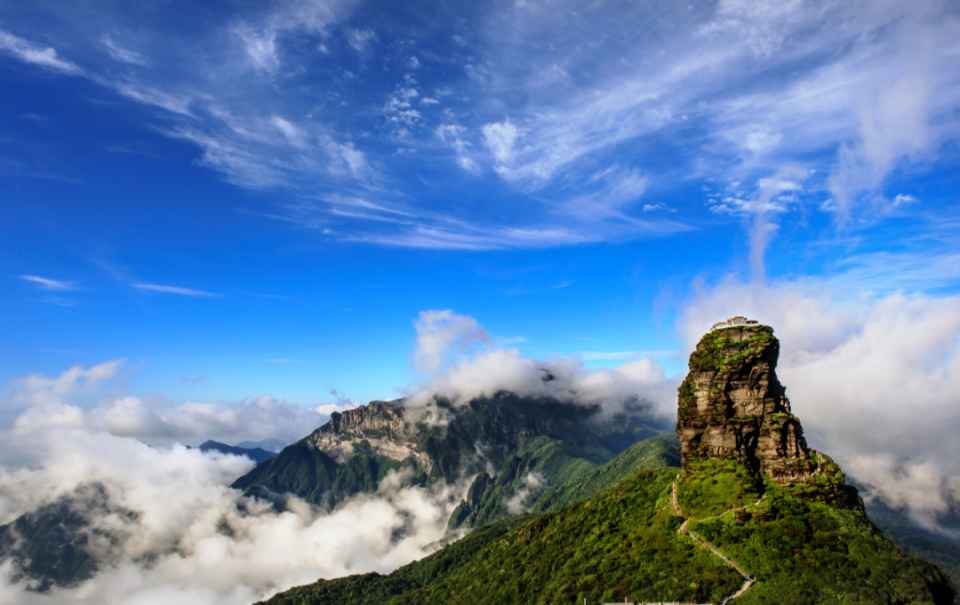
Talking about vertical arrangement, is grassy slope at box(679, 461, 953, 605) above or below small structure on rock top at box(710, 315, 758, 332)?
below

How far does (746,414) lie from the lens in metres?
116

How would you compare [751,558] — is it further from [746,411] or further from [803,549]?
Result: [746,411]

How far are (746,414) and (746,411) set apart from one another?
0.73m

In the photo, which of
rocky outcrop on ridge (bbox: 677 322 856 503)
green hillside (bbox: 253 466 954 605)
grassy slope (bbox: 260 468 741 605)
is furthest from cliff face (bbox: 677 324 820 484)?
grassy slope (bbox: 260 468 741 605)

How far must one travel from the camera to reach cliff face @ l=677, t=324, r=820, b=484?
361 feet

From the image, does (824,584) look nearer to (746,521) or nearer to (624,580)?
(746,521)

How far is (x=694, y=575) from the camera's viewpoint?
9406cm

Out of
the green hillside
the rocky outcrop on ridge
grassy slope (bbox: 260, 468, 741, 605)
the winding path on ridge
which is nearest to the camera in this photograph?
the green hillside

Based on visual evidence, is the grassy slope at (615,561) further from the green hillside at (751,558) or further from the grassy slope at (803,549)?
the grassy slope at (803,549)

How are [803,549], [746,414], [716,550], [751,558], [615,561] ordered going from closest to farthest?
[803,549]
[751,558]
[716,550]
[746,414]
[615,561]

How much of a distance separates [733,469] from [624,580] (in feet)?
120

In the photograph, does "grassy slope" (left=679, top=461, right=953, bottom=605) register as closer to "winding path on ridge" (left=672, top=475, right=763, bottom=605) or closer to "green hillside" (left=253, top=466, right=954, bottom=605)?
"green hillside" (left=253, top=466, right=954, bottom=605)

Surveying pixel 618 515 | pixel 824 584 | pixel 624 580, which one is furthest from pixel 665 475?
pixel 824 584

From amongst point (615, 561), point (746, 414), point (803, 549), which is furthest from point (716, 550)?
point (746, 414)
